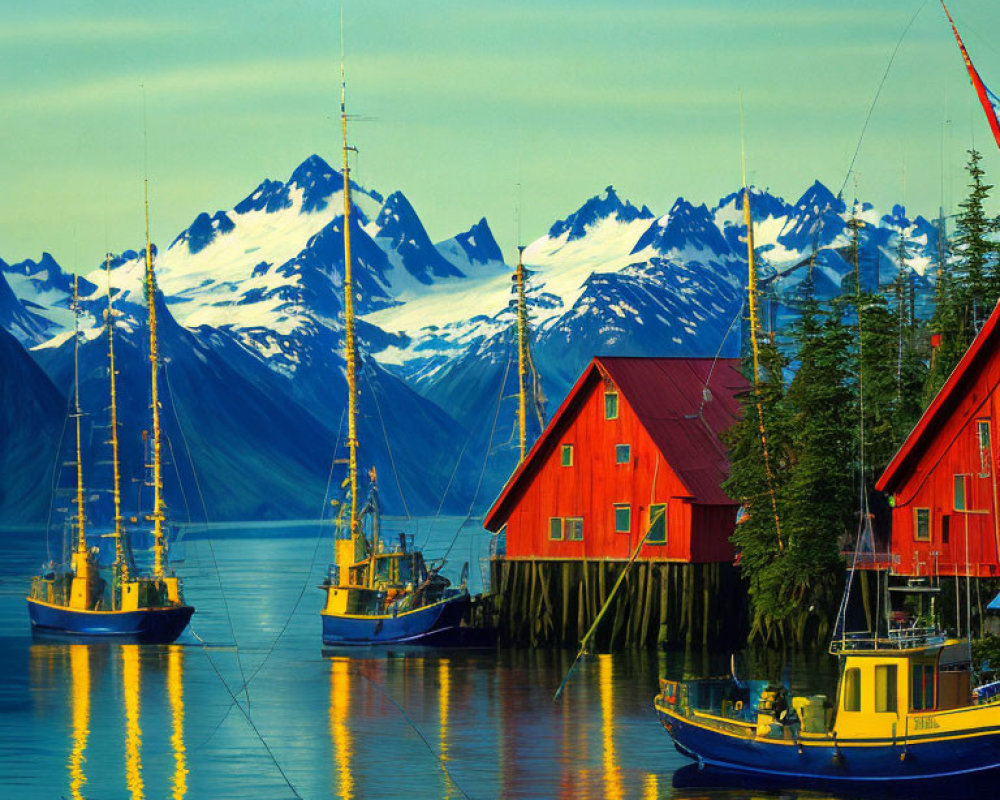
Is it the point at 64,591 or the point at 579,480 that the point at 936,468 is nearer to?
the point at 579,480

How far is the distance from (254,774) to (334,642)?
4544 cm

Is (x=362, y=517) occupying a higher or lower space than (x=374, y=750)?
higher

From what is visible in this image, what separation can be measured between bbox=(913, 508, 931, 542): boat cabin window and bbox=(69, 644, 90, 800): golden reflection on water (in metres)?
32.2

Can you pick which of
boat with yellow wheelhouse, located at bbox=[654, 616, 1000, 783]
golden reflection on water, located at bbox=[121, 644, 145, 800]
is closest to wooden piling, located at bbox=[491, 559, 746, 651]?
golden reflection on water, located at bbox=[121, 644, 145, 800]

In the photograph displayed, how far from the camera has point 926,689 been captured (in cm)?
5381

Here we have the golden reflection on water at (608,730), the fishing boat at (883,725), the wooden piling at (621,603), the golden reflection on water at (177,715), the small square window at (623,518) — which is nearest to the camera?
the fishing boat at (883,725)

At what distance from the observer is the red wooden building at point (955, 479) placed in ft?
261

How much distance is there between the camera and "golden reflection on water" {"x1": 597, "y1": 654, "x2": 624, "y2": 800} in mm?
57594

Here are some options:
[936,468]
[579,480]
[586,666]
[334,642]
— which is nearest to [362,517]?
[334,642]

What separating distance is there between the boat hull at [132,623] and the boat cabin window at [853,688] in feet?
215

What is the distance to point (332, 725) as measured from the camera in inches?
2938

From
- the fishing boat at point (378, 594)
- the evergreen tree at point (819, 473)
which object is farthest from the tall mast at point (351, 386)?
the evergreen tree at point (819, 473)

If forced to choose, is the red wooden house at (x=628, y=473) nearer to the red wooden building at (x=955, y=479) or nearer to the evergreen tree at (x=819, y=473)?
the evergreen tree at (x=819, y=473)

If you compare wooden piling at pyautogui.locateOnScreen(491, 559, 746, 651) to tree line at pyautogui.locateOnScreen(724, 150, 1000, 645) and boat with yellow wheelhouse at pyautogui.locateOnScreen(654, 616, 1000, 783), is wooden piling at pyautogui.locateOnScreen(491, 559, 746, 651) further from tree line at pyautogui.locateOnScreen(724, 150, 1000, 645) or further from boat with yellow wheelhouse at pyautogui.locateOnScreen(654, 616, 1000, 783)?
boat with yellow wheelhouse at pyautogui.locateOnScreen(654, 616, 1000, 783)
